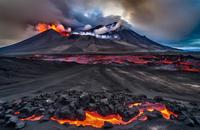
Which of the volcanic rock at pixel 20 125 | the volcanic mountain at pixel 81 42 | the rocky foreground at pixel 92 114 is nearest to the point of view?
the volcanic rock at pixel 20 125

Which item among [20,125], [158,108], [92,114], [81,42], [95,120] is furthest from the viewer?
[81,42]

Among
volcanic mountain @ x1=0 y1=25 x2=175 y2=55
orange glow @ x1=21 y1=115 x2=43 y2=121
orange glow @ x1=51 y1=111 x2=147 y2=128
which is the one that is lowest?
orange glow @ x1=51 y1=111 x2=147 y2=128

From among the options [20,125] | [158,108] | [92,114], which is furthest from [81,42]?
[20,125]

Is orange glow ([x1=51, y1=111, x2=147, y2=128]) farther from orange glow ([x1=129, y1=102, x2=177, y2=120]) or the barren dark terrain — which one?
orange glow ([x1=129, y1=102, x2=177, y2=120])

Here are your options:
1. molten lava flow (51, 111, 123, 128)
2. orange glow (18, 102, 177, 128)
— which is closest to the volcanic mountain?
orange glow (18, 102, 177, 128)

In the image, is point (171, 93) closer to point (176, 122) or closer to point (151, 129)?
point (176, 122)

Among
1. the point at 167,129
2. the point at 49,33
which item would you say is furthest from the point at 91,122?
the point at 49,33

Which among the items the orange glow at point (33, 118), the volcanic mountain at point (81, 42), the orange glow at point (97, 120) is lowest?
the orange glow at point (97, 120)

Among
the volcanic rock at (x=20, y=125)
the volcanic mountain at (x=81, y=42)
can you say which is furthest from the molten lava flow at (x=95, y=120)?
the volcanic mountain at (x=81, y=42)

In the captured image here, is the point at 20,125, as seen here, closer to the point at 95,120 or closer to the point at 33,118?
the point at 33,118

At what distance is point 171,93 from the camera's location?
12.4m

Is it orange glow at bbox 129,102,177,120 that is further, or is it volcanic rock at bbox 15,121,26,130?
orange glow at bbox 129,102,177,120

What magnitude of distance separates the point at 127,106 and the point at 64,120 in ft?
11.7

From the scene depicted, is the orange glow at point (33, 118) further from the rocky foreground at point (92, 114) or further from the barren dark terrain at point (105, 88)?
the barren dark terrain at point (105, 88)
